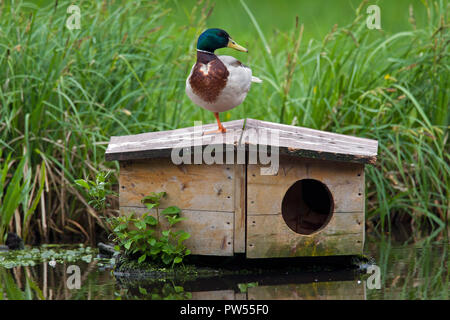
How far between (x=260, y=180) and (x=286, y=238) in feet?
1.29

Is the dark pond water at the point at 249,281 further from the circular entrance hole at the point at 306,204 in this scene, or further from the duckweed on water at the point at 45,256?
the circular entrance hole at the point at 306,204

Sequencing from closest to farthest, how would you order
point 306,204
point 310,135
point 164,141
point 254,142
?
point 254,142, point 164,141, point 310,135, point 306,204

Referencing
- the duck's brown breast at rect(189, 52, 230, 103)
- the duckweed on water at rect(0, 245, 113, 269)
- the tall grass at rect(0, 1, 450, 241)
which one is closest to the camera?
the duck's brown breast at rect(189, 52, 230, 103)

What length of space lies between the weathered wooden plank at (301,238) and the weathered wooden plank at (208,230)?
125 millimetres

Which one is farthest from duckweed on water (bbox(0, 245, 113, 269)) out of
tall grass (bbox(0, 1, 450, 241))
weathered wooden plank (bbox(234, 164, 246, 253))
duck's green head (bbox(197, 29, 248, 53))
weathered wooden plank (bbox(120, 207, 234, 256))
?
duck's green head (bbox(197, 29, 248, 53))

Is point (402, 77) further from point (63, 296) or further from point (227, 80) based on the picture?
point (63, 296)

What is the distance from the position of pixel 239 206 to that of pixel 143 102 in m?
2.31

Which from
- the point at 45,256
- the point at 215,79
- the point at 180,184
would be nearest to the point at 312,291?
the point at 180,184

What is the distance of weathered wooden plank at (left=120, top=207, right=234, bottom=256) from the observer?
4336 mm

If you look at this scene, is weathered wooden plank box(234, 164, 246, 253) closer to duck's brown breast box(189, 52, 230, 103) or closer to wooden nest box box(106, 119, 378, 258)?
wooden nest box box(106, 119, 378, 258)

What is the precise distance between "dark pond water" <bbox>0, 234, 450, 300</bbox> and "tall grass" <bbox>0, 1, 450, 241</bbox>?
2.51ft

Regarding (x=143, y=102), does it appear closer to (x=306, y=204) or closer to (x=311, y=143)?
(x=306, y=204)

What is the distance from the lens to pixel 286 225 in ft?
14.6
